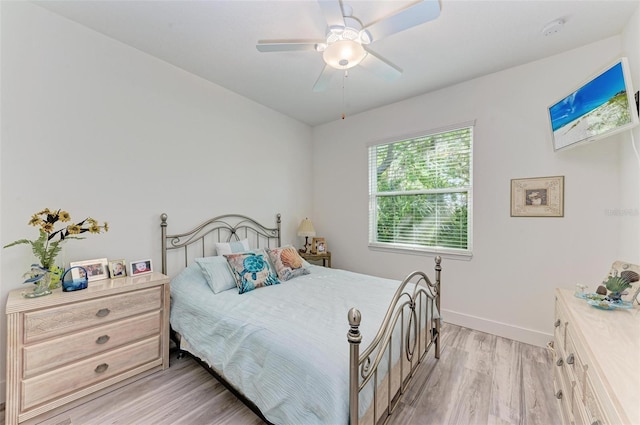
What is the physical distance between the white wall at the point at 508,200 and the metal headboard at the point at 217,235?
1726 mm

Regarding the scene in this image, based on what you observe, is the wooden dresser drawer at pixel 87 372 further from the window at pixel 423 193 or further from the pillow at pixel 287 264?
the window at pixel 423 193

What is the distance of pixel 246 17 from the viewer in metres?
1.93

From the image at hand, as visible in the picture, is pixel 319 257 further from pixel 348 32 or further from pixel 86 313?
pixel 348 32

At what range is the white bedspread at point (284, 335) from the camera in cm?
121

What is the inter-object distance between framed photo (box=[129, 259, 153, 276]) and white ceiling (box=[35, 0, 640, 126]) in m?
1.94

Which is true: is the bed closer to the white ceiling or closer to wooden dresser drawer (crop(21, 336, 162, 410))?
wooden dresser drawer (crop(21, 336, 162, 410))

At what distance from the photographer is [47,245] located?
1.87 metres

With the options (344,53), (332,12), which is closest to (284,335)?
(344,53)

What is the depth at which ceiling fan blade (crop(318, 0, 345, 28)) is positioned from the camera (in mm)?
1440

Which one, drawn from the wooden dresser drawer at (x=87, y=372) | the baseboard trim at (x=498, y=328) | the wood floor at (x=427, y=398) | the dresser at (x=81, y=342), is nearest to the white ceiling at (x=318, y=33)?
the dresser at (x=81, y=342)

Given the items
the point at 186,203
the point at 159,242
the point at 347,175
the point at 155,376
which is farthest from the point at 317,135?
the point at 155,376

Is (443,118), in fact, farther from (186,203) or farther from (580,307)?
(186,203)

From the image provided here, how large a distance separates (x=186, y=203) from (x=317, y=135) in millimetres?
2409

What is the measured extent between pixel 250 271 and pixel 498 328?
2680 millimetres
